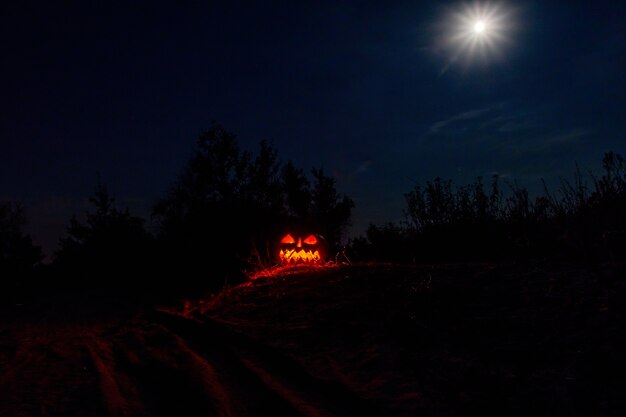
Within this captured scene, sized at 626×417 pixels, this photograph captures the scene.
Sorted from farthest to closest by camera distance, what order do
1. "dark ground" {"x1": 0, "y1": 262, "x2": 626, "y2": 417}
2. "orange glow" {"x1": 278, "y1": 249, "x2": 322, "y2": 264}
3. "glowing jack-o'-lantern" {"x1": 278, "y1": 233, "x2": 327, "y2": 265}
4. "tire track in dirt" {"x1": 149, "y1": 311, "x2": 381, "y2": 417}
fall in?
"glowing jack-o'-lantern" {"x1": 278, "y1": 233, "x2": 327, "y2": 265}, "orange glow" {"x1": 278, "y1": 249, "x2": 322, "y2": 264}, "tire track in dirt" {"x1": 149, "y1": 311, "x2": 381, "y2": 417}, "dark ground" {"x1": 0, "y1": 262, "x2": 626, "y2": 417}

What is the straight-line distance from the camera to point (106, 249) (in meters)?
22.3

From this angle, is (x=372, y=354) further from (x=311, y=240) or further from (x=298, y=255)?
(x=311, y=240)

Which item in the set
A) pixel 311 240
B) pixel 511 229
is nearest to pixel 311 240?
pixel 311 240

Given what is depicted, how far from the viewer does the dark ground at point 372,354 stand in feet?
11.2

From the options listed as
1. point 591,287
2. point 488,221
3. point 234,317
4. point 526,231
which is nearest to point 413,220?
point 488,221

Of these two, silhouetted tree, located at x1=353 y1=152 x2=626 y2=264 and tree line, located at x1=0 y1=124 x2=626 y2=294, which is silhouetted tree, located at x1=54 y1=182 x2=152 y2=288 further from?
silhouetted tree, located at x1=353 y1=152 x2=626 y2=264

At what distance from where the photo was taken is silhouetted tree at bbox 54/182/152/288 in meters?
18.8

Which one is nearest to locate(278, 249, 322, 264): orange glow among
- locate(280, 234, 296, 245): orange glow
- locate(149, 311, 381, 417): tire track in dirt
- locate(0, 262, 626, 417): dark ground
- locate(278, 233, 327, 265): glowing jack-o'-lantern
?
locate(278, 233, 327, 265): glowing jack-o'-lantern

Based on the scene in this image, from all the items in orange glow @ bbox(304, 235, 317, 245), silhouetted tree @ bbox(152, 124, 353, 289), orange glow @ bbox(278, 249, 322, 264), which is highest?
silhouetted tree @ bbox(152, 124, 353, 289)

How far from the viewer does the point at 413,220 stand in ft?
38.9

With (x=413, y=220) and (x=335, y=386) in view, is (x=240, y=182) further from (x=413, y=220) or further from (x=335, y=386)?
(x=335, y=386)

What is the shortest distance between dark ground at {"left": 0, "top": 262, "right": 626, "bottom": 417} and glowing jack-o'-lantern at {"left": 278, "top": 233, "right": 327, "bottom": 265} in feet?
15.8

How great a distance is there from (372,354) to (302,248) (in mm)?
8325

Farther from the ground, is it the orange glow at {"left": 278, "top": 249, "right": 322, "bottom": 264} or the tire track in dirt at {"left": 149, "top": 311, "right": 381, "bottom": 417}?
the orange glow at {"left": 278, "top": 249, "right": 322, "bottom": 264}
